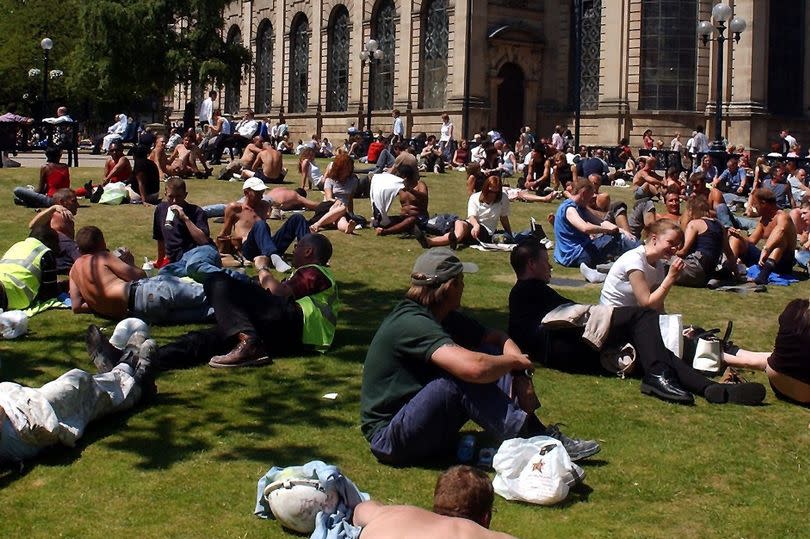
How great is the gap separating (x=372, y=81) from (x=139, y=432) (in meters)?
39.9

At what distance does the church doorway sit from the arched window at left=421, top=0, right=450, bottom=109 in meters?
2.44

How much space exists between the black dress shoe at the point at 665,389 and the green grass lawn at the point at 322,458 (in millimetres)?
97

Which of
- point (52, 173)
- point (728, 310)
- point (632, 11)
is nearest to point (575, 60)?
point (632, 11)

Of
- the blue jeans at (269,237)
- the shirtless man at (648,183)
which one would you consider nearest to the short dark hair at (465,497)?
the blue jeans at (269,237)

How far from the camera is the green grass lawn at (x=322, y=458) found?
5422 millimetres

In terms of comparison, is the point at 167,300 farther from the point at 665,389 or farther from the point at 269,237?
the point at 665,389

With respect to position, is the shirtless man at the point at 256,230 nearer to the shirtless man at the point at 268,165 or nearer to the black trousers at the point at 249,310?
the black trousers at the point at 249,310

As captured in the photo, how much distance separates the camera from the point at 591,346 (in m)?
8.26

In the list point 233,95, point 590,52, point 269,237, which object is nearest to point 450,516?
point 269,237

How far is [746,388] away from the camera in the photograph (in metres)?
7.73

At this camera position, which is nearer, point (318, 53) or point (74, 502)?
point (74, 502)

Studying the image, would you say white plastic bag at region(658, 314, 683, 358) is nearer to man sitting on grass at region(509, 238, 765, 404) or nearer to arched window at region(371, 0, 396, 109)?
man sitting on grass at region(509, 238, 765, 404)

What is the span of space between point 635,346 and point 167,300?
4259 millimetres

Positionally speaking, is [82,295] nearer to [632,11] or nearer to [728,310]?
[728,310]
